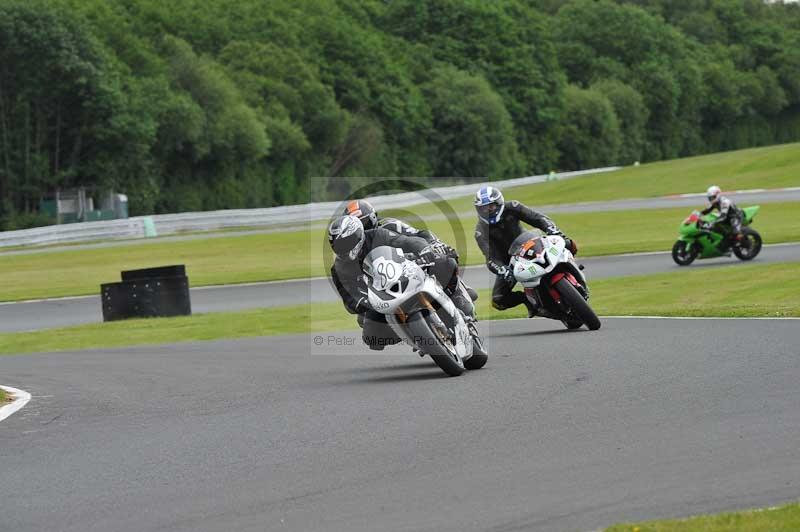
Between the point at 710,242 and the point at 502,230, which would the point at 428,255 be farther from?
the point at 710,242

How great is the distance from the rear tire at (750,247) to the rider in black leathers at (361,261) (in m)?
13.9

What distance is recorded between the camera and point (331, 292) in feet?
83.8

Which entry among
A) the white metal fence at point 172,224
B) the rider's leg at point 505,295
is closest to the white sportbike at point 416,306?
the rider's leg at point 505,295

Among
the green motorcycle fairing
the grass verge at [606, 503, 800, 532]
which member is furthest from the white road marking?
the green motorcycle fairing

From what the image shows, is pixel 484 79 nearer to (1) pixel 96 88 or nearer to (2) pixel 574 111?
(2) pixel 574 111

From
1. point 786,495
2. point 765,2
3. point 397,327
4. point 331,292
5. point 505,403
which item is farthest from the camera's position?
point 765,2

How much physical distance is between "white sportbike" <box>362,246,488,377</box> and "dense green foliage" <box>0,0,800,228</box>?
4712cm

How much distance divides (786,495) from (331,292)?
65.7 feet

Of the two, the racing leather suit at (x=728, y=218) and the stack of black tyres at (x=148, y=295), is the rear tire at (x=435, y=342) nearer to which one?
the stack of black tyres at (x=148, y=295)

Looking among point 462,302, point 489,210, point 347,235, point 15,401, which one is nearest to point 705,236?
point 489,210

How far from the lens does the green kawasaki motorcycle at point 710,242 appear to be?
2402 centimetres

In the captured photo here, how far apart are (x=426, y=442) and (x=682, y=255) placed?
17.6m

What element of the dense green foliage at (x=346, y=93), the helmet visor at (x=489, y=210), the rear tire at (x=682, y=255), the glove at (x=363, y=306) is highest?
the dense green foliage at (x=346, y=93)

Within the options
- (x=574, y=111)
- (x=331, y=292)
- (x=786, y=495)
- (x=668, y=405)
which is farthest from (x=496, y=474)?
(x=574, y=111)
